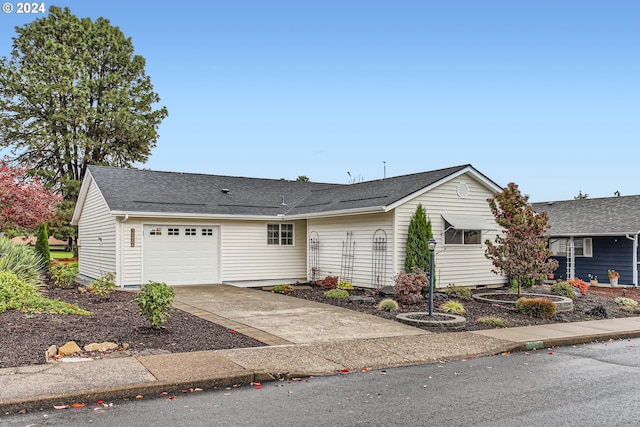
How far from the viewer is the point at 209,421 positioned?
186 inches

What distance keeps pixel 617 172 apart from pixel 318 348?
77.6 ft

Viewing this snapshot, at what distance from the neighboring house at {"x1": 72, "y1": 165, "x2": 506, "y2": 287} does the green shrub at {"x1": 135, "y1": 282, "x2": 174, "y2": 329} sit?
733 cm

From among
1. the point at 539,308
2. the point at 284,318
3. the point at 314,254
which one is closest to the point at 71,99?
the point at 314,254

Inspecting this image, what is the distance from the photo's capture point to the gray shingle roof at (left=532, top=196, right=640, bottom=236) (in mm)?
20562

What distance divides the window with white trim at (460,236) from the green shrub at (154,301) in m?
9.79

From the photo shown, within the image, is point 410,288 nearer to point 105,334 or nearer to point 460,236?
point 460,236

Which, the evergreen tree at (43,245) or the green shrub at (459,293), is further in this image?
the evergreen tree at (43,245)

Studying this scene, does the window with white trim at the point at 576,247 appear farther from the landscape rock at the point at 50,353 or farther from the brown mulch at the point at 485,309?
the landscape rock at the point at 50,353

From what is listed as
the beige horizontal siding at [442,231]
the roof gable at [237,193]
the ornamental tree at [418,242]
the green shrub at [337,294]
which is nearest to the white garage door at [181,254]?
the roof gable at [237,193]

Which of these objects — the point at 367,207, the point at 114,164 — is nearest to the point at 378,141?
the point at 367,207

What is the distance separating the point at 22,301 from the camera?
994 centimetres

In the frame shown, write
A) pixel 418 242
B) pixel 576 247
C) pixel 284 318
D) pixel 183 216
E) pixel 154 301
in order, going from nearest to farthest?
pixel 154 301 → pixel 284 318 → pixel 418 242 → pixel 183 216 → pixel 576 247

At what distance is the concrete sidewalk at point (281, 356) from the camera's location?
554cm

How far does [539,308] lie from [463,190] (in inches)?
229
